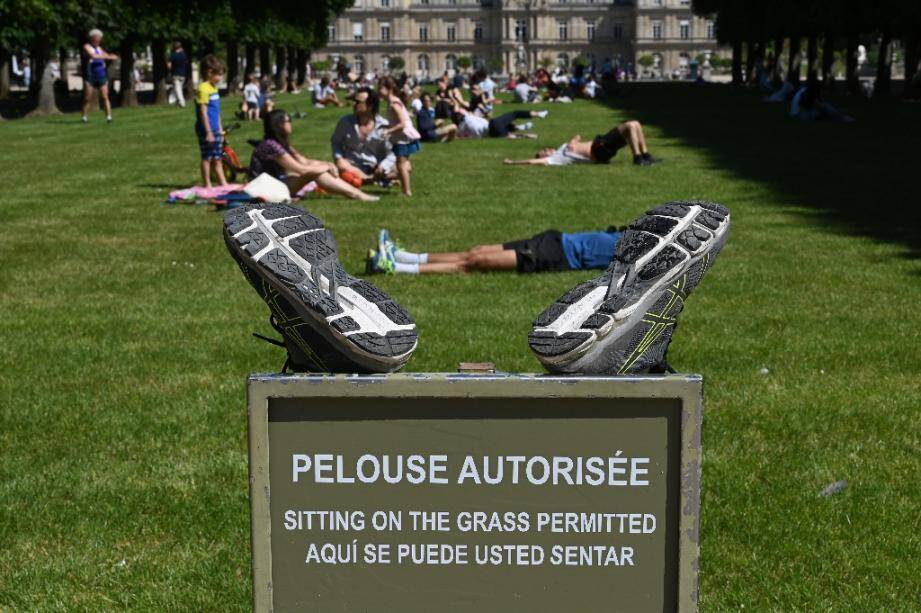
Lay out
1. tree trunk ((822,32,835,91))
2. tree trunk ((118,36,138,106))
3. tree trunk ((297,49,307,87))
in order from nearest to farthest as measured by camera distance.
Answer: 1. tree trunk ((118,36,138,106))
2. tree trunk ((822,32,835,91))
3. tree trunk ((297,49,307,87))

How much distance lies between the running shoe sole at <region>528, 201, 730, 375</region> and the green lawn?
1.50m

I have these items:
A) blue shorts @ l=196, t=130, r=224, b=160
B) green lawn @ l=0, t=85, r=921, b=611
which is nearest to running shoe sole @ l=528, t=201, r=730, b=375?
green lawn @ l=0, t=85, r=921, b=611

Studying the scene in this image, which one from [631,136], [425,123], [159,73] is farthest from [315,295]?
[159,73]

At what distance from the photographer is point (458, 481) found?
2.50 metres

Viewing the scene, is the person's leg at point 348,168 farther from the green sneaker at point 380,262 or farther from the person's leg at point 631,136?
the green sneaker at point 380,262

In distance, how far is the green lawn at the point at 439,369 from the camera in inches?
170

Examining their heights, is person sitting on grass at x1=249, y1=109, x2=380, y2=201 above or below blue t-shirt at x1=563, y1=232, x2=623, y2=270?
above

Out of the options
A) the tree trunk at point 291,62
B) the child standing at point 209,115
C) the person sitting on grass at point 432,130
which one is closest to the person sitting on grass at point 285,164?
the child standing at point 209,115

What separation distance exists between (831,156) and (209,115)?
9.98 metres

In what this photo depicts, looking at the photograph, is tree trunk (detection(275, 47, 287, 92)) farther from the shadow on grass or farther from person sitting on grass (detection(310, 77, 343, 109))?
the shadow on grass

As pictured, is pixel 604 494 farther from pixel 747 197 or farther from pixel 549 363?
pixel 747 197

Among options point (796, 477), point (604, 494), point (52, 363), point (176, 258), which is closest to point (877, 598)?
point (796, 477)

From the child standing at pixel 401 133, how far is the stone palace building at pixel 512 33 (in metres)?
131

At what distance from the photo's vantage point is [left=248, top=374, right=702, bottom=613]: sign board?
2445 millimetres
